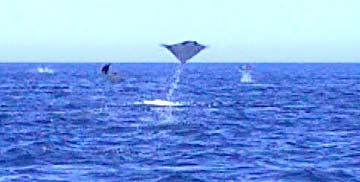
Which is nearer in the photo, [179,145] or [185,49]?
[179,145]

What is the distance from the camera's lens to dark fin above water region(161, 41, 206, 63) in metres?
48.4

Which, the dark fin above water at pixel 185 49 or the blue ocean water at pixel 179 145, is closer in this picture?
the blue ocean water at pixel 179 145

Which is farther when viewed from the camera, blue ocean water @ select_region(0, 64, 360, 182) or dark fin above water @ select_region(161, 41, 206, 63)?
dark fin above water @ select_region(161, 41, 206, 63)

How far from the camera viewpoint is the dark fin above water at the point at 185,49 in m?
48.4

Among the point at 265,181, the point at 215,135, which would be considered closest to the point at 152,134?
the point at 215,135

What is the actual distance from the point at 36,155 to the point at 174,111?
28257mm

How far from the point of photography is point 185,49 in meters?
49.8

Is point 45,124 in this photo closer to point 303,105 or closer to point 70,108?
point 70,108

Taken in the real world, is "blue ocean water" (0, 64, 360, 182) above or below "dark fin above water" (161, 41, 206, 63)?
below

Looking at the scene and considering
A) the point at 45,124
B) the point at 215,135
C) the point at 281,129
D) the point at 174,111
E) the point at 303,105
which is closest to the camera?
the point at 215,135

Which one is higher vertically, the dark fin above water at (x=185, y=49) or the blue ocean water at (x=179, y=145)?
the dark fin above water at (x=185, y=49)

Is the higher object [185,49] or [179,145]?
[185,49]

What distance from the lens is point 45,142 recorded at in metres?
36.6

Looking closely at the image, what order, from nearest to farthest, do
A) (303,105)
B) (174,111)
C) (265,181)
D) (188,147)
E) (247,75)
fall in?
(265,181) → (188,147) → (174,111) → (303,105) → (247,75)
